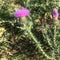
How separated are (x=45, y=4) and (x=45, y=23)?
329mm

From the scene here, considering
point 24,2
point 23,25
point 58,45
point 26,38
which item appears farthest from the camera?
point 24,2

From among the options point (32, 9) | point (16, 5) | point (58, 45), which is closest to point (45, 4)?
point (32, 9)

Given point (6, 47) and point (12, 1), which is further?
point (12, 1)

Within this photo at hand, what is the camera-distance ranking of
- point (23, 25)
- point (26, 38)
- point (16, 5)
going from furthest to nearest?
point (16, 5)
point (26, 38)
point (23, 25)

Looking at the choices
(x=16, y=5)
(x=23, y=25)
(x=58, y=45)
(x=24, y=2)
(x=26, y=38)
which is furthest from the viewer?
(x=16, y=5)

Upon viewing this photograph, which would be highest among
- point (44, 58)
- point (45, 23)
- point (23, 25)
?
point (23, 25)

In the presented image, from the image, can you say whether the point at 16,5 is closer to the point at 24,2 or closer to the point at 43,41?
the point at 24,2

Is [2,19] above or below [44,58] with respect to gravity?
above

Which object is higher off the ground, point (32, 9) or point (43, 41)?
point (32, 9)

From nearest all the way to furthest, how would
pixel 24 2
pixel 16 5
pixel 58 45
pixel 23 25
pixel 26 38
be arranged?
pixel 23 25 < pixel 58 45 < pixel 26 38 < pixel 24 2 < pixel 16 5

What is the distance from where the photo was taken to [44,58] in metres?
3.24

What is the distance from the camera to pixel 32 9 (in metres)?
3.78

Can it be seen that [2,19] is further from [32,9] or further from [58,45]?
[58,45]

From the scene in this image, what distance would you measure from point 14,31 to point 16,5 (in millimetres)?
577
